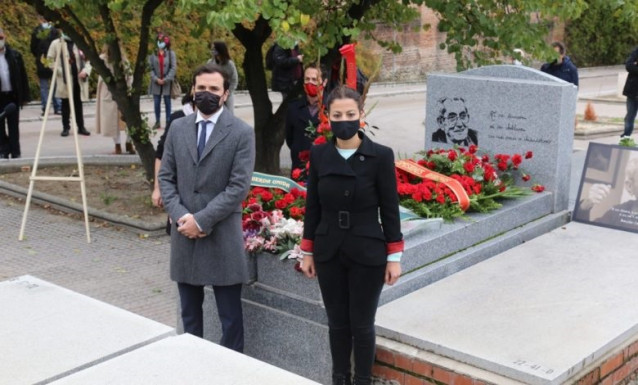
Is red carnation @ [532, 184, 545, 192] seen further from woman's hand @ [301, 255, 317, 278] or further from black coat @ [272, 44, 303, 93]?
black coat @ [272, 44, 303, 93]

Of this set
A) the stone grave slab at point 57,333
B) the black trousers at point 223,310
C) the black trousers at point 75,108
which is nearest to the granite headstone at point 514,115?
the black trousers at point 223,310

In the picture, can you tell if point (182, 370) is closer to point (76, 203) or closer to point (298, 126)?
point (298, 126)

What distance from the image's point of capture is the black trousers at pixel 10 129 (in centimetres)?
1369

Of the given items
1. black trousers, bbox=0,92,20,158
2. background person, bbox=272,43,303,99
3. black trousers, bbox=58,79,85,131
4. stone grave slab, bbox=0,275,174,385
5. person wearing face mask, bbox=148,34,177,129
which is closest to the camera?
stone grave slab, bbox=0,275,174,385

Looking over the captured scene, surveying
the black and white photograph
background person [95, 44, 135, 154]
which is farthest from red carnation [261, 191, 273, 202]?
background person [95, 44, 135, 154]

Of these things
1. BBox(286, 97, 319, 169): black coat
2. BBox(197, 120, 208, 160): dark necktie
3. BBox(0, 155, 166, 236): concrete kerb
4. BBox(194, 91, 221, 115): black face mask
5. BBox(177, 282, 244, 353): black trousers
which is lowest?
BBox(0, 155, 166, 236): concrete kerb

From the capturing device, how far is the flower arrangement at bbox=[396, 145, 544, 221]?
271 inches

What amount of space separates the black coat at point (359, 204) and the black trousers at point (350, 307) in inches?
3.1

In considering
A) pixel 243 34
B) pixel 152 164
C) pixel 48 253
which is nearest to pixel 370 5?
pixel 243 34

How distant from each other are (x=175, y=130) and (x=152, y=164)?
575cm

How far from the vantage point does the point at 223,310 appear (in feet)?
18.5

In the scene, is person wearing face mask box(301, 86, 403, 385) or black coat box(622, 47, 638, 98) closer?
person wearing face mask box(301, 86, 403, 385)

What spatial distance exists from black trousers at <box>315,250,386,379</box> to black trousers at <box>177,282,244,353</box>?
0.74m

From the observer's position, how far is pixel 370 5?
36.2ft
